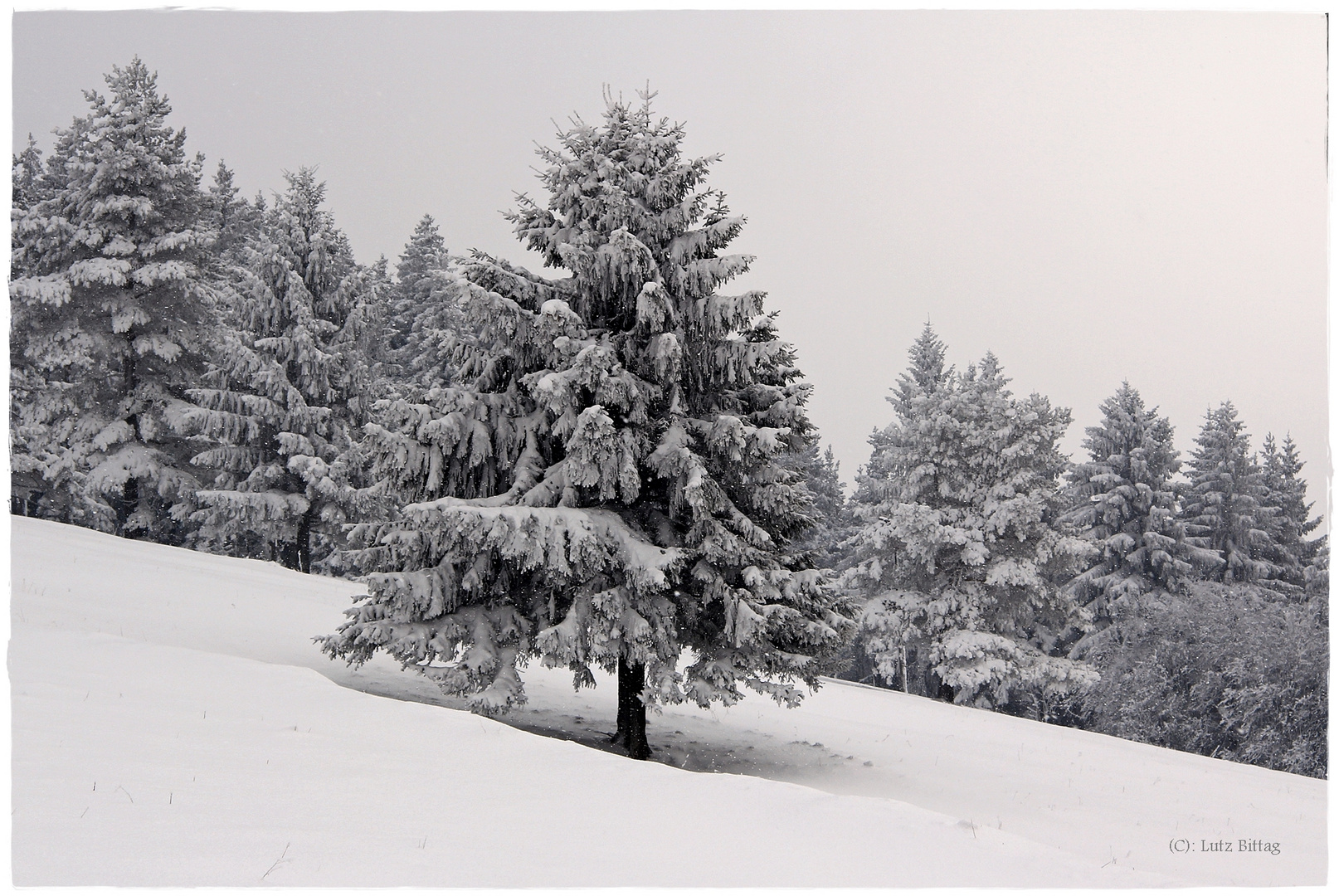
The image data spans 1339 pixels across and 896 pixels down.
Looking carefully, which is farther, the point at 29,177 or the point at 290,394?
the point at 29,177

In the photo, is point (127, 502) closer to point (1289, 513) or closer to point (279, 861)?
point (279, 861)

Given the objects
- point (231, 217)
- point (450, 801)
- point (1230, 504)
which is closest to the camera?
point (450, 801)

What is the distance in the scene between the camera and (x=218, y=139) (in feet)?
88.2

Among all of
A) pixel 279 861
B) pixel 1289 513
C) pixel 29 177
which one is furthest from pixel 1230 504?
pixel 29 177

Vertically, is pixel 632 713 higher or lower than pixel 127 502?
lower

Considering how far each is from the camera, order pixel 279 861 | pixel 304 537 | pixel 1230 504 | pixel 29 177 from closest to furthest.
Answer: pixel 279 861 → pixel 304 537 → pixel 29 177 → pixel 1230 504

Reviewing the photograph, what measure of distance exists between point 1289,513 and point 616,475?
4113 cm

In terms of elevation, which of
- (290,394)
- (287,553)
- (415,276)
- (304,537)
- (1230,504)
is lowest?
(287,553)

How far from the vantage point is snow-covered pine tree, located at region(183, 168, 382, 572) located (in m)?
23.9

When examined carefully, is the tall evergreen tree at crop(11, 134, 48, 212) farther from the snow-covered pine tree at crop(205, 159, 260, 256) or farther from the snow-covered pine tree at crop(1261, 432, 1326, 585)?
the snow-covered pine tree at crop(1261, 432, 1326, 585)

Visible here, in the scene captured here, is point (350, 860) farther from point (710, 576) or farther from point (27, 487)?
point (27, 487)

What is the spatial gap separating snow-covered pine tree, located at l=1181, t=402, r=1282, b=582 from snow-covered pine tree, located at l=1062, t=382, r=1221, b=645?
228 cm

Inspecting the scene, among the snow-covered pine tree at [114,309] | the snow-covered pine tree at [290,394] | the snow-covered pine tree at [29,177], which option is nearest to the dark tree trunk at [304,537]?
the snow-covered pine tree at [290,394]

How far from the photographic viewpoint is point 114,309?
22.5m
